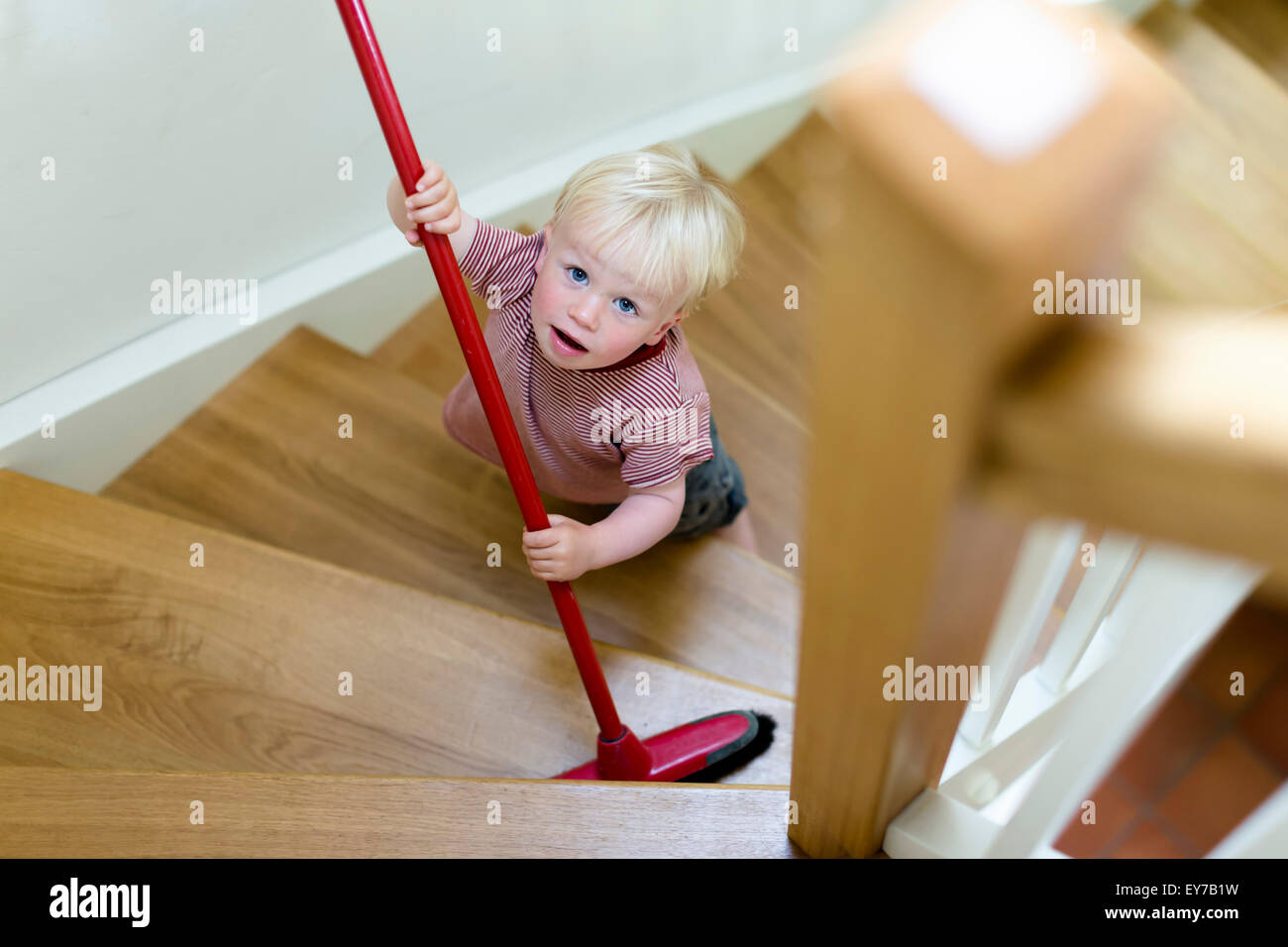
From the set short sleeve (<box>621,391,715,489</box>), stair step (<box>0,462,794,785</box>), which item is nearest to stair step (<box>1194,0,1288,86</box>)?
short sleeve (<box>621,391,715,489</box>)

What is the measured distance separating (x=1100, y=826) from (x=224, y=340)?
5.37 feet

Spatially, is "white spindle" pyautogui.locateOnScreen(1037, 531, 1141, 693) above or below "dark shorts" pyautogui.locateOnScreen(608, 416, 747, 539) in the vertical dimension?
below

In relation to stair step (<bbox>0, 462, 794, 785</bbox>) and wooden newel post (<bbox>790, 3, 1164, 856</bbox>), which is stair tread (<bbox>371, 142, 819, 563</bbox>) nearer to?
stair step (<bbox>0, 462, 794, 785</bbox>)

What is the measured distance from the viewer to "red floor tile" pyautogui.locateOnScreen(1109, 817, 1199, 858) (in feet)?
5.64

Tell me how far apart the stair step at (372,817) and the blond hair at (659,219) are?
21.1 inches

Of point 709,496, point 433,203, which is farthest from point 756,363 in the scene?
point 433,203

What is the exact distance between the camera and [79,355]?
143 centimetres

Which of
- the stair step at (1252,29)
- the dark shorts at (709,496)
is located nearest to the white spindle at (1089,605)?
the dark shorts at (709,496)

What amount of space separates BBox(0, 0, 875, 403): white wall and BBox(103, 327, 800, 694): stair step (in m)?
0.19

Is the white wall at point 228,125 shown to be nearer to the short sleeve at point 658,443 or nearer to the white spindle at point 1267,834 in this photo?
the short sleeve at point 658,443

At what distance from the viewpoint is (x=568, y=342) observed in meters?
1.16

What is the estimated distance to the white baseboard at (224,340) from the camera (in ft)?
4.58

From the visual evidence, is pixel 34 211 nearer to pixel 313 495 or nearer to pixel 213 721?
pixel 313 495
